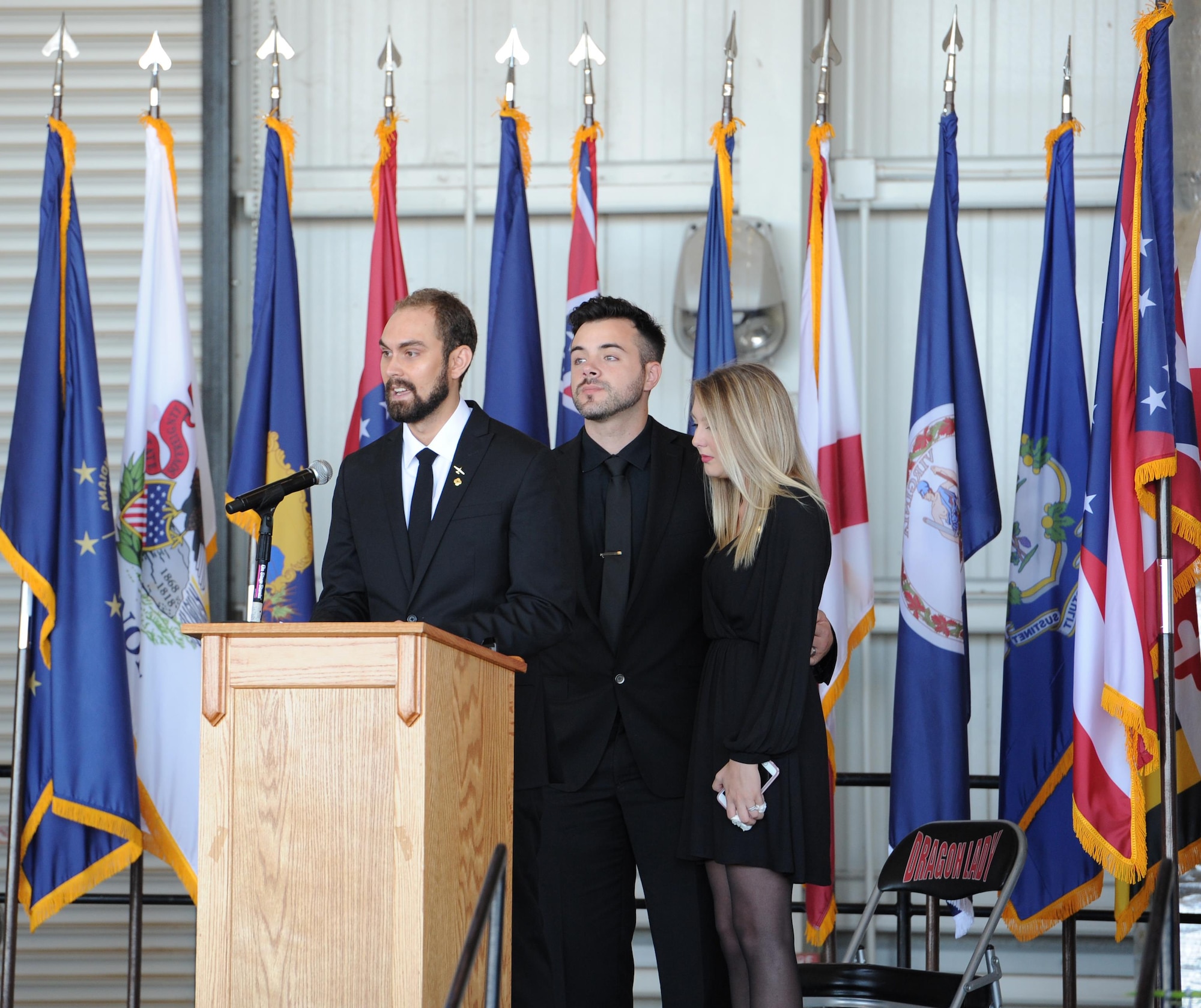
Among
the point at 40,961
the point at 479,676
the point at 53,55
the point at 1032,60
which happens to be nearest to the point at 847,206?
the point at 1032,60

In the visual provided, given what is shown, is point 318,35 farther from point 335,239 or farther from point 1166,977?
point 1166,977

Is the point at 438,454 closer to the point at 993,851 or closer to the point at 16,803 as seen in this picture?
the point at 993,851

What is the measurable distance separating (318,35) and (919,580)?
3106 mm

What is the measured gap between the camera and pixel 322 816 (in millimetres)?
2141

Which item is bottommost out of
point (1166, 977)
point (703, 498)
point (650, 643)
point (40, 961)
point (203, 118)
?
point (40, 961)

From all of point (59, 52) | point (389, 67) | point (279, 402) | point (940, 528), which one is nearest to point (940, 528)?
point (940, 528)

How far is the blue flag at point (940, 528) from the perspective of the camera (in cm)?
404

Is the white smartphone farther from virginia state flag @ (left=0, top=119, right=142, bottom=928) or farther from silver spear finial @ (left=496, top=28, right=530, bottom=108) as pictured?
silver spear finial @ (left=496, top=28, right=530, bottom=108)

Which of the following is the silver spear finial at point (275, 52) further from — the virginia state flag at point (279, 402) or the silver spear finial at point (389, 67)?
A: the silver spear finial at point (389, 67)

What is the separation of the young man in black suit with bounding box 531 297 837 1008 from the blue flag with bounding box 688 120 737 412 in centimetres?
94

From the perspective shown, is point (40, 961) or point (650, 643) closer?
point (650, 643)

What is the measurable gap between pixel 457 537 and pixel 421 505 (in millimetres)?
142

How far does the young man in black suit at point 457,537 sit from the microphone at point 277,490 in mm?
392

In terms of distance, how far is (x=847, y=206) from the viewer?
5262 mm
